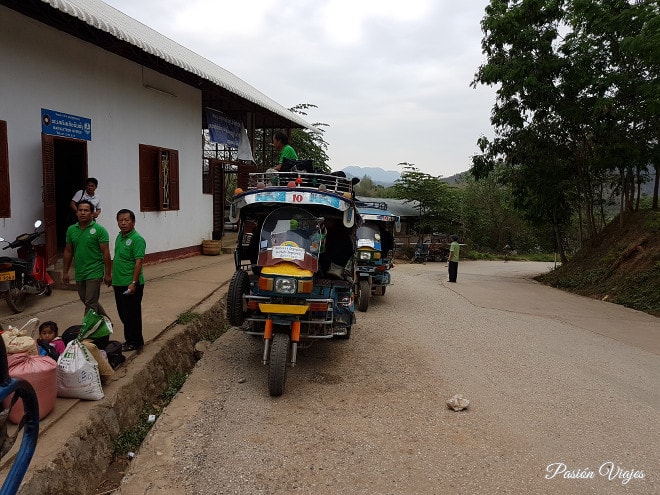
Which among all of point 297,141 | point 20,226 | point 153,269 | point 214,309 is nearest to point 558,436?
point 214,309

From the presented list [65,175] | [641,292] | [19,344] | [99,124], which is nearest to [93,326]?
[19,344]

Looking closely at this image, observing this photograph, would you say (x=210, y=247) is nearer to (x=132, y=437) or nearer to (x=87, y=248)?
(x=87, y=248)

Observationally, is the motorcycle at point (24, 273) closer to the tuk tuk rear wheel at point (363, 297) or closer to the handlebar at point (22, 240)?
the handlebar at point (22, 240)

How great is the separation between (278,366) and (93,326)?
1.75 meters

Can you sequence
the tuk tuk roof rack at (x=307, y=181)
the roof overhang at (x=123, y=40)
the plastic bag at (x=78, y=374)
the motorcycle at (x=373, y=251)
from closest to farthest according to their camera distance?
the plastic bag at (x=78, y=374), the tuk tuk roof rack at (x=307, y=181), the roof overhang at (x=123, y=40), the motorcycle at (x=373, y=251)

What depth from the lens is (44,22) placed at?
766cm

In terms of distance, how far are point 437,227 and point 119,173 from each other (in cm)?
2544

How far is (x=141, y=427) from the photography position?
4422 mm

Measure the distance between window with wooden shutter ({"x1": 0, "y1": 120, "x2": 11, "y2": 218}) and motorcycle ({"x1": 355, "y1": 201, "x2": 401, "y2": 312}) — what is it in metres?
5.86

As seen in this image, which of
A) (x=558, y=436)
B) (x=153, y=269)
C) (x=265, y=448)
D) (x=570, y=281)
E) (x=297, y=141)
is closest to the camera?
(x=265, y=448)

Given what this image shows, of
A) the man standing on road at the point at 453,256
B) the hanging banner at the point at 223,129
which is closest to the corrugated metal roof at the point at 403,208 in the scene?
the man standing on road at the point at 453,256

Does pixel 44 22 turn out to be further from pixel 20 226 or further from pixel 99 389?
pixel 99 389

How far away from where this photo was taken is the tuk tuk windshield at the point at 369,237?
10289mm

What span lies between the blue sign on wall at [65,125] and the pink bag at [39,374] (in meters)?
5.65
